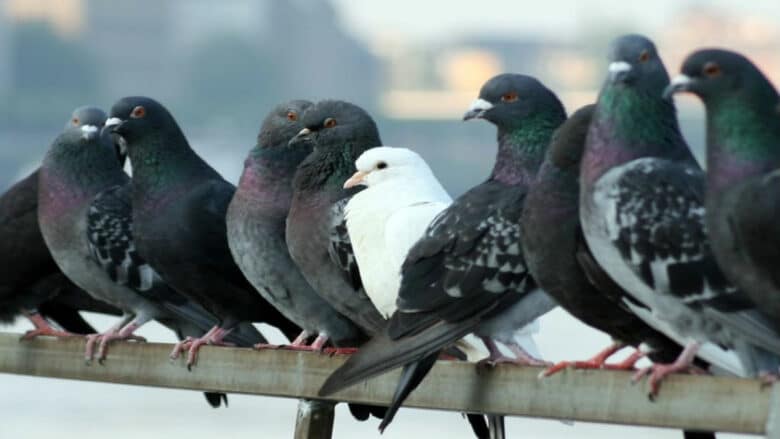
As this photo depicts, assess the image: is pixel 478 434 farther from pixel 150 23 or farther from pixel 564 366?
pixel 150 23

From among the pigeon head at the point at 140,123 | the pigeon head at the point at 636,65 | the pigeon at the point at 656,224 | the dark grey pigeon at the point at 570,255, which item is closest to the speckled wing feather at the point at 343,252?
the dark grey pigeon at the point at 570,255

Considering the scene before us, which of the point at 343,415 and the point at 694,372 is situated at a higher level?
the point at 694,372

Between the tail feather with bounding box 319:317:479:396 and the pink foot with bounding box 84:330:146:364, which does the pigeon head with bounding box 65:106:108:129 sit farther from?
the tail feather with bounding box 319:317:479:396

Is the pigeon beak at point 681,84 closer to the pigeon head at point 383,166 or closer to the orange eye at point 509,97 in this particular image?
the orange eye at point 509,97

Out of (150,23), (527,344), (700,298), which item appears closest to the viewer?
(700,298)

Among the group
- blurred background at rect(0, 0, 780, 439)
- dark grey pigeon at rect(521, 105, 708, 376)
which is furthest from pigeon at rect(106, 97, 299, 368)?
blurred background at rect(0, 0, 780, 439)

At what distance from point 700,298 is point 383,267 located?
1964 millimetres

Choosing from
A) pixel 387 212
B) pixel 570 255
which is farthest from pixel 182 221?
pixel 570 255

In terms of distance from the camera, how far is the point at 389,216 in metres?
8.72

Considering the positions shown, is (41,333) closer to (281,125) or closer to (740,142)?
(281,125)

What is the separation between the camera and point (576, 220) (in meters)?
7.51

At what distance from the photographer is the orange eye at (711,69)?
6.73 meters

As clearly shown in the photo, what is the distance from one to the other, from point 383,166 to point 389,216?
28cm

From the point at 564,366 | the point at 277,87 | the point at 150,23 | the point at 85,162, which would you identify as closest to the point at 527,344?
the point at 564,366
